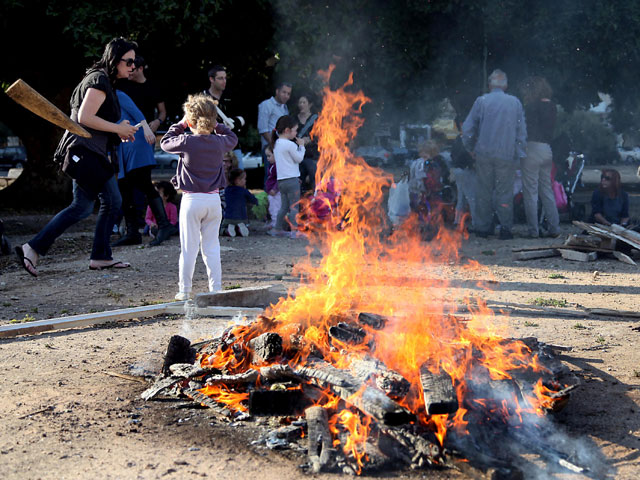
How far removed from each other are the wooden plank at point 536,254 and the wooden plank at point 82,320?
17.2ft

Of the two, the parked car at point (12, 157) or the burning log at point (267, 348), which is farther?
the parked car at point (12, 157)

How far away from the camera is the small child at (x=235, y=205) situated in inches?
465

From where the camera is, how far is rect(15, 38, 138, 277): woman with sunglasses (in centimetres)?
768

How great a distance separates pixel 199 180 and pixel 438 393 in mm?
3932

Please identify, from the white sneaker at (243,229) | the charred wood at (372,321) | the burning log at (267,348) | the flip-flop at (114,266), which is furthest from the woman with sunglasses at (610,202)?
the burning log at (267,348)

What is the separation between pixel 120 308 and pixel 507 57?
1172cm

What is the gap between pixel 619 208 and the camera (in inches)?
460

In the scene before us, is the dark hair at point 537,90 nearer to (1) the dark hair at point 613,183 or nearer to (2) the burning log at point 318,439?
(1) the dark hair at point 613,183

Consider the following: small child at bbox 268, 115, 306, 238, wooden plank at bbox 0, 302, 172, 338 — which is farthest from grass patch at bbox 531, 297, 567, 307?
small child at bbox 268, 115, 306, 238

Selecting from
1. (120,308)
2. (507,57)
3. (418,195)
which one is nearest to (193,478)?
(120,308)

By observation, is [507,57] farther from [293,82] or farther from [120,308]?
[120,308]

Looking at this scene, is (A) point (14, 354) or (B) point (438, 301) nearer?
(A) point (14, 354)

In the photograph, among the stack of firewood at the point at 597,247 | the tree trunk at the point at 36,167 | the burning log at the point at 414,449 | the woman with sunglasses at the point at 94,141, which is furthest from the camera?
the tree trunk at the point at 36,167

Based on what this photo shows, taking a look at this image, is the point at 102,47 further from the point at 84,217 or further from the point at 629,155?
the point at 629,155
